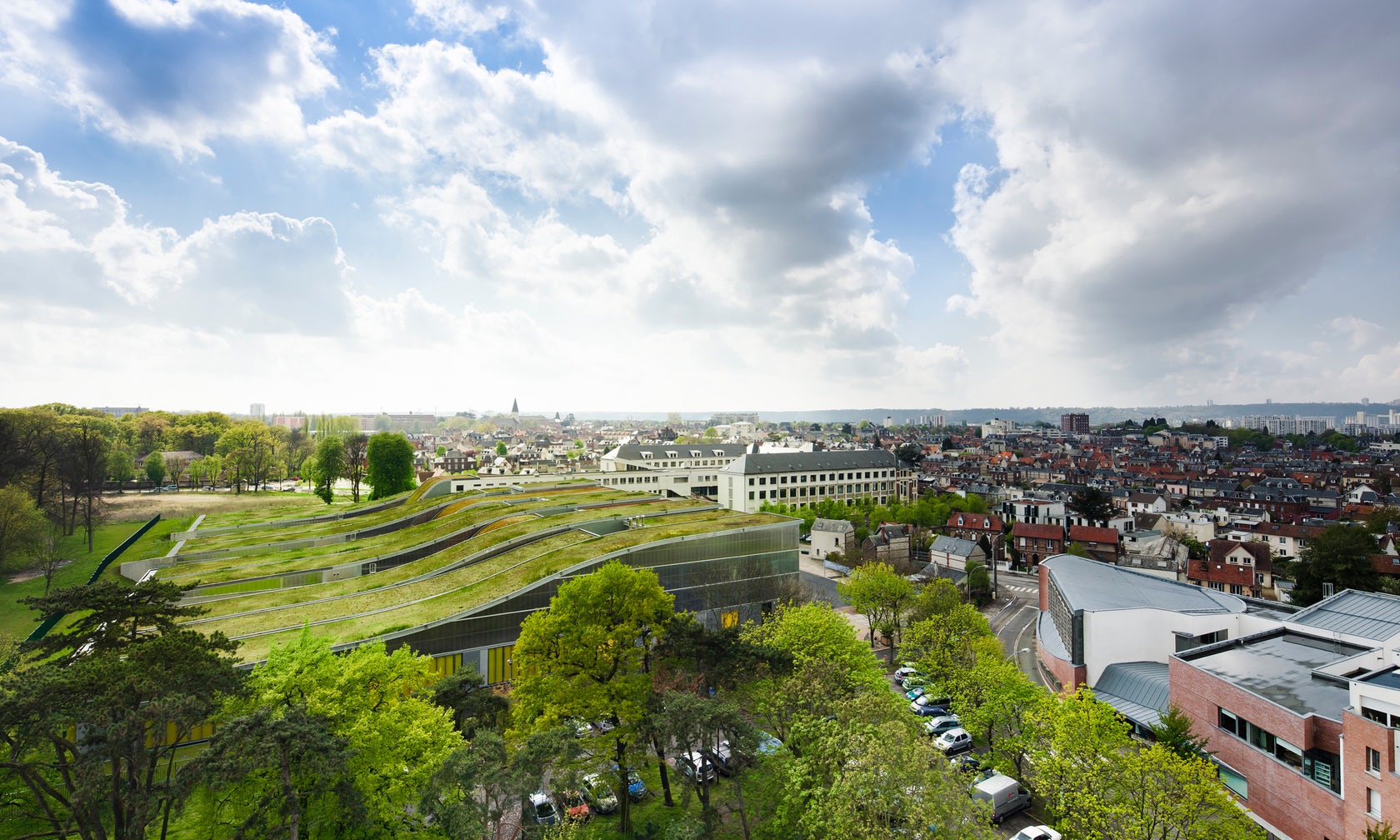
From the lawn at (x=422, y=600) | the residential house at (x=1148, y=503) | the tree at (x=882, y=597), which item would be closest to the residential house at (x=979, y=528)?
the residential house at (x=1148, y=503)

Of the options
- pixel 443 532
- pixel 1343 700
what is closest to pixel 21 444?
pixel 443 532

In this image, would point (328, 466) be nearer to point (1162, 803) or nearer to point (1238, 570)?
point (1162, 803)

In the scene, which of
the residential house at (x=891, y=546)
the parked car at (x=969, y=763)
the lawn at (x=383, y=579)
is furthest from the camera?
the residential house at (x=891, y=546)

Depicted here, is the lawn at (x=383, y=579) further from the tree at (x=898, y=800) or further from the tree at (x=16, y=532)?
the tree at (x=898, y=800)

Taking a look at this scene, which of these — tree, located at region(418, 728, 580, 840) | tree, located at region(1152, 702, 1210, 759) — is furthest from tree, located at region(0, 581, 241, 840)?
tree, located at region(1152, 702, 1210, 759)

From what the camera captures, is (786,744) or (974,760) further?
(974,760)

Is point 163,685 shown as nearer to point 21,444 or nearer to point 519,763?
point 519,763

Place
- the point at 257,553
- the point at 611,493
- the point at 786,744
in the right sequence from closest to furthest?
the point at 786,744 < the point at 257,553 < the point at 611,493
